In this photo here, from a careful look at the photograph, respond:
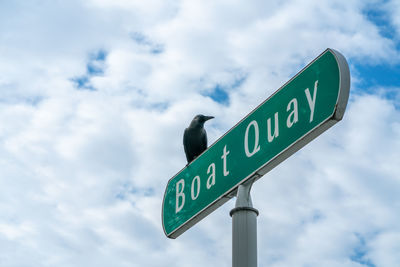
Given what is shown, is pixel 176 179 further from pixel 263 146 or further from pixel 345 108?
pixel 345 108

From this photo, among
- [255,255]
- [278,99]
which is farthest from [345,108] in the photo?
[255,255]

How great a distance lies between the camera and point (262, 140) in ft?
8.23

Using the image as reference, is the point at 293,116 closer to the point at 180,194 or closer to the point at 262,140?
the point at 262,140

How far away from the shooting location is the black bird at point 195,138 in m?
3.97

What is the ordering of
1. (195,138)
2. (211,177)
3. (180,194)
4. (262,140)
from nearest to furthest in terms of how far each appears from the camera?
(262,140) < (211,177) < (180,194) < (195,138)

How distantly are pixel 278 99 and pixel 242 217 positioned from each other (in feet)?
1.70

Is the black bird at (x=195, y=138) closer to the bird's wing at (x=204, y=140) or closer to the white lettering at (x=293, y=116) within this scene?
the bird's wing at (x=204, y=140)

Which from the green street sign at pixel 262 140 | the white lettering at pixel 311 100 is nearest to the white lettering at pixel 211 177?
the green street sign at pixel 262 140

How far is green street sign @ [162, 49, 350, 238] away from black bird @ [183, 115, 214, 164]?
0.87 metres

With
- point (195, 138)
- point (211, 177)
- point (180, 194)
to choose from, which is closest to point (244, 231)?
point (211, 177)

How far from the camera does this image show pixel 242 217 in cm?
233

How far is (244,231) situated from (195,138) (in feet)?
6.93

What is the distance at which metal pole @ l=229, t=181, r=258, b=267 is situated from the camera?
7.20ft

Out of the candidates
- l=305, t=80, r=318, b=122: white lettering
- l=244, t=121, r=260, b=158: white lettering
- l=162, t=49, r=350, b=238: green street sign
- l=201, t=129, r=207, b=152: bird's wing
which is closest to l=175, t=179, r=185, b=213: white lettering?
l=162, t=49, r=350, b=238: green street sign
